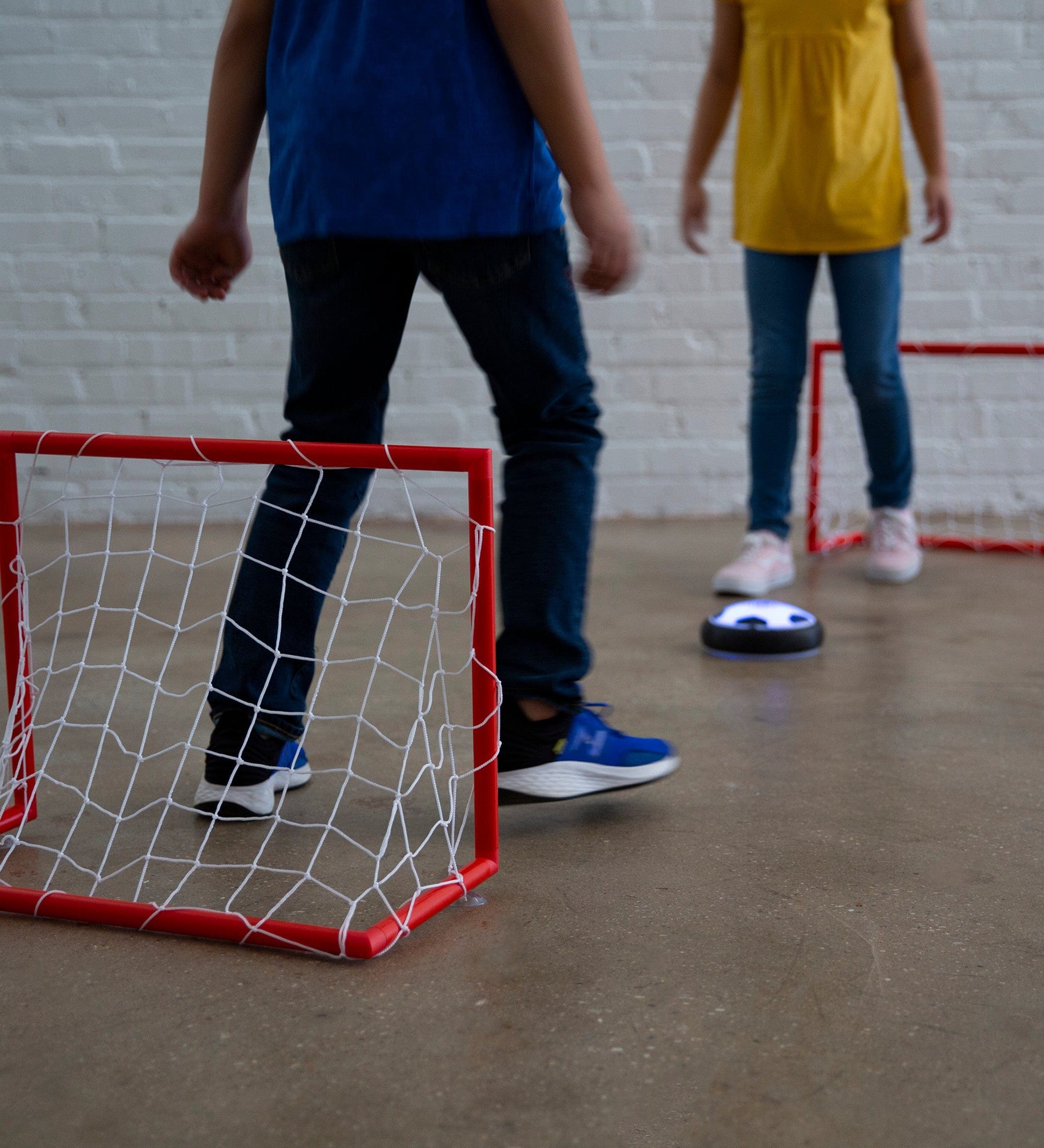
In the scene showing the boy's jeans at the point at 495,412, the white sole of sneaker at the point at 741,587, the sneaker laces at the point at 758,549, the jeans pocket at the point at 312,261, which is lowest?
the white sole of sneaker at the point at 741,587

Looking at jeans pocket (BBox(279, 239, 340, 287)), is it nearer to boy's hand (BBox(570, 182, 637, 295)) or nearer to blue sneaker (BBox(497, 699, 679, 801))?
boy's hand (BBox(570, 182, 637, 295))

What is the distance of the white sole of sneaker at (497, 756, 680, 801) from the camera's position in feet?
4.43

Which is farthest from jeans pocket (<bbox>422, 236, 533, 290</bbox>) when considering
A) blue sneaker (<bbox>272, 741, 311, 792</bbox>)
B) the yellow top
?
the yellow top

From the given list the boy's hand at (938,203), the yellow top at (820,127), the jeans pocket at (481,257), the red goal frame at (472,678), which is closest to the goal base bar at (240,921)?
the red goal frame at (472,678)

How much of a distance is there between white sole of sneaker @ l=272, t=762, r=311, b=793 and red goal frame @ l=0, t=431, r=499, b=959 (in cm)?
27

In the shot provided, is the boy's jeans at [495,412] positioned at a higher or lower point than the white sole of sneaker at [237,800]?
higher

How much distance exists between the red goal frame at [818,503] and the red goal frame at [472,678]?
1.92m

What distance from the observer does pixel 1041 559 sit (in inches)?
117

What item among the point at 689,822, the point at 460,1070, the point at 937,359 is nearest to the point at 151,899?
the point at 460,1070

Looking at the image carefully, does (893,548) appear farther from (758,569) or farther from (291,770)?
(291,770)

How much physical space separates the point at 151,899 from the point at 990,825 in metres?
0.86

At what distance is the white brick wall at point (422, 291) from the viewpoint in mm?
3264

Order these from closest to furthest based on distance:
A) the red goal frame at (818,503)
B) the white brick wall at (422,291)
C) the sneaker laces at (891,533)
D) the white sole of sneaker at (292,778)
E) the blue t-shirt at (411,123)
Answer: the blue t-shirt at (411,123), the white sole of sneaker at (292,778), the sneaker laces at (891,533), the red goal frame at (818,503), the white brick wall at (422,291)

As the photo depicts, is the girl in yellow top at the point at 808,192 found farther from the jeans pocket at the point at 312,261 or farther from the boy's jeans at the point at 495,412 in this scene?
the jeans pocket at the point at 312,261
